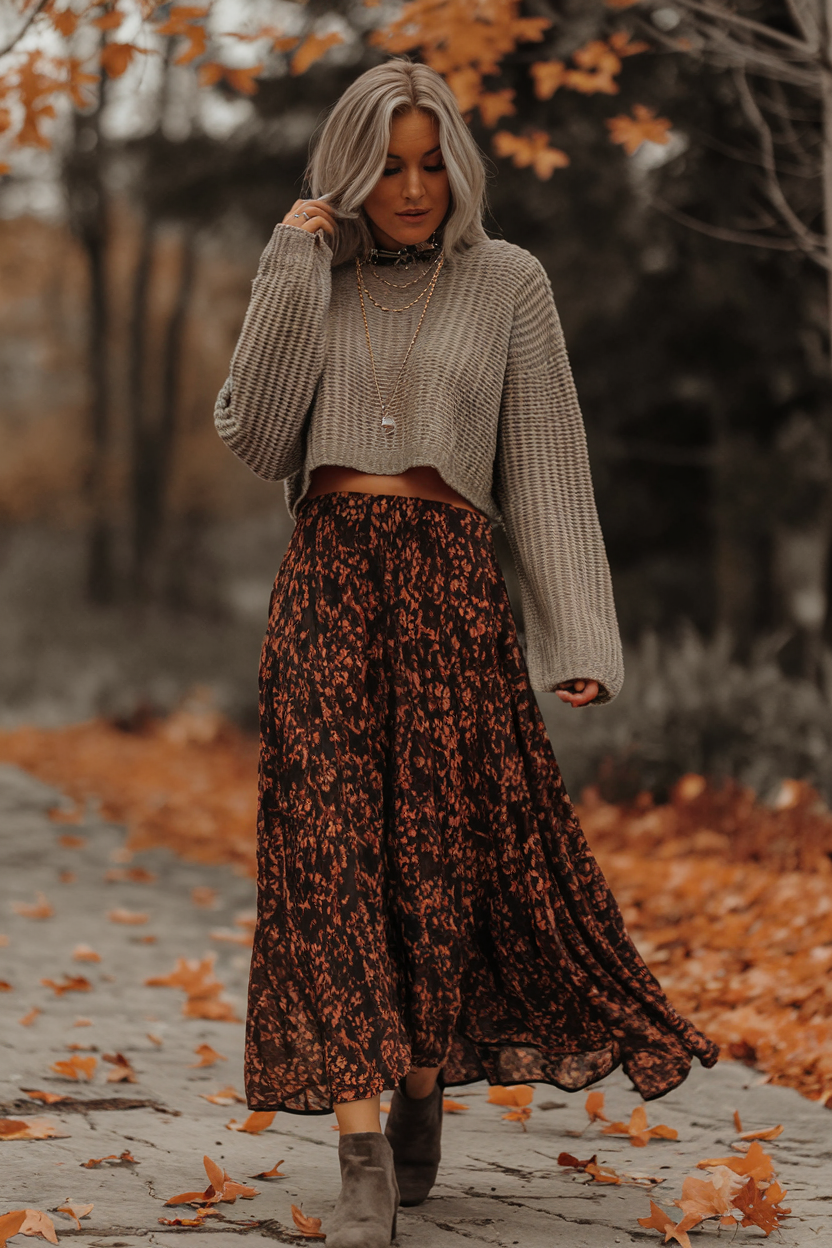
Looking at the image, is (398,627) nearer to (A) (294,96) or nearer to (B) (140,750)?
(A) (294,96)

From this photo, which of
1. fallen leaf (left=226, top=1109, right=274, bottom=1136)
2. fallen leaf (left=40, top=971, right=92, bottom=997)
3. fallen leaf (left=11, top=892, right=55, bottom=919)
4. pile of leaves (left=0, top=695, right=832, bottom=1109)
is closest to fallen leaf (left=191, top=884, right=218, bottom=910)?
pile of leaves (left=0, top=695, right=832, bottom=1109)

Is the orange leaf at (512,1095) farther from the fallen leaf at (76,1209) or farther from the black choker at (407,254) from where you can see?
the black choker at (407,254)

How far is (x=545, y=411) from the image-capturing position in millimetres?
2723

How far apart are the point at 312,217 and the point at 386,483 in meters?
0.52

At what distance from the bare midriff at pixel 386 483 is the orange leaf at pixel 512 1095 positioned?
1.60 meters

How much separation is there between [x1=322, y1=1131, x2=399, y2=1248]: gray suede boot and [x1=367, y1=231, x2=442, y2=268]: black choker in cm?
Result: 165

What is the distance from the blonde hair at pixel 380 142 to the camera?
2.54m

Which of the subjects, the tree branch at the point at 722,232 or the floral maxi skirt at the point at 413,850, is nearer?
the floral maxi skirt at the point at 413,850

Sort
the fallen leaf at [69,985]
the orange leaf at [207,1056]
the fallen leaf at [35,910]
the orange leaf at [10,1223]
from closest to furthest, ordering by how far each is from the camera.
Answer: the orange leaf at [10,1223] → the orange leaf at [207,1056] → the fallen leaf at [69,985] → the fallen leaf at [35,910]

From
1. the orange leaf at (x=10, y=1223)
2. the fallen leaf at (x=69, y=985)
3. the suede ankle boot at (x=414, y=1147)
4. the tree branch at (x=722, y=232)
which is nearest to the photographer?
the orange leaf at (x=10, y=1223)

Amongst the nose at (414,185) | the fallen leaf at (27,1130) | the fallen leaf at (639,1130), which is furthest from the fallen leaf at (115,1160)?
the nose at (414,185)

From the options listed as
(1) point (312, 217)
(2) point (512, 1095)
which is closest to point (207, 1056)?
(2) point (512, 1095)

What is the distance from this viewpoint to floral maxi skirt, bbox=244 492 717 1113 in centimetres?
249

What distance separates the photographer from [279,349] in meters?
2.53
